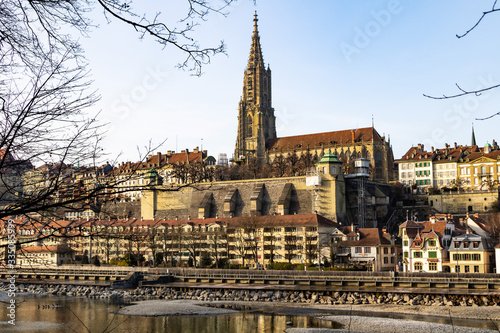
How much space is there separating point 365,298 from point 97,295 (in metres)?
23.9

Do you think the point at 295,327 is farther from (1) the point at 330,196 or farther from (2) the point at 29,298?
(1) the point at 330,196

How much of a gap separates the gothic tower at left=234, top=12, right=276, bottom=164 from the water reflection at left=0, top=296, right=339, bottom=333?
102 meters

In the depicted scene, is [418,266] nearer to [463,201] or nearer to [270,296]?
[270,296]

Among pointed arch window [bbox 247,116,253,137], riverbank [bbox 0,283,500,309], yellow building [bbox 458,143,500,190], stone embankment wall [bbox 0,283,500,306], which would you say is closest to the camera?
riverbank [bbox 0,283,500,309]

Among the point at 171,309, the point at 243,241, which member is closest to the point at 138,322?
the point at 171,309

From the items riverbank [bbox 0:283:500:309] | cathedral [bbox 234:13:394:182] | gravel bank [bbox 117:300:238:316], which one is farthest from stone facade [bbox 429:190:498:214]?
gravel bank [bbox 117:300:238:316]

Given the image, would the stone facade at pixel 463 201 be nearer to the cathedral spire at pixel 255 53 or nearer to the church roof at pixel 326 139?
the church roof at pixel 326 139

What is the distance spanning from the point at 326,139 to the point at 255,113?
20550mm

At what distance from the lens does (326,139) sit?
137 meters

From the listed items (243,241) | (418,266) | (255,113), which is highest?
(255,113)

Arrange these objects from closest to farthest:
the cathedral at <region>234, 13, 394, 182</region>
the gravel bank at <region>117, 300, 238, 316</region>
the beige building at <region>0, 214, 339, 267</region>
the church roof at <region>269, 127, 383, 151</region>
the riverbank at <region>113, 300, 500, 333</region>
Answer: the riverbank at <region>113, 300, 500, 333</region>, the gravel bank at <region>117, 300, 238, 316</region>, the beige building at <region>0, 214, 339, 267</region>, the cathedral at <region>234, 13, 394, 182</region>, the church roof at <region>269, 127, 383, 151</region>

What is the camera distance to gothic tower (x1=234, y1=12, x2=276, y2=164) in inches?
5684

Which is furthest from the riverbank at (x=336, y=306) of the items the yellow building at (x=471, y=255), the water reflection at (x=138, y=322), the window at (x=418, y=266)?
the window at (x=418, y=266)

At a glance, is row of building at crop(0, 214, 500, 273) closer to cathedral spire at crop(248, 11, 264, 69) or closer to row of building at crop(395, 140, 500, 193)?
row of building at crop(395, 140, 500, 193)
